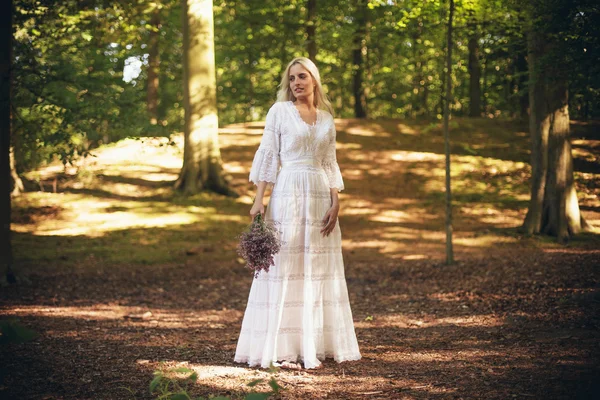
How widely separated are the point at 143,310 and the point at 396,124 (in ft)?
50.6

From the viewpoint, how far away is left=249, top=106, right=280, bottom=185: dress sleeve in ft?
16.6

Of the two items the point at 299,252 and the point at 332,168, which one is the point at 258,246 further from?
the point at 332,168

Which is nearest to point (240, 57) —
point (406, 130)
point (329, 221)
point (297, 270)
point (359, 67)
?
point (359, 67)

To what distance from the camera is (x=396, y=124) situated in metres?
21.9

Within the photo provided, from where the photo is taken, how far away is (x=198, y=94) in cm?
1498

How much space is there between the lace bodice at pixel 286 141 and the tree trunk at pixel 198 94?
33.3 feet

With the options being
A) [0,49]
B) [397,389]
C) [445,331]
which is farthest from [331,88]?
[397,389]

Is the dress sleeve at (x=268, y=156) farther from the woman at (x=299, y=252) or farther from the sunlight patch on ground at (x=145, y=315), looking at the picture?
the sunlight patch on ground at (x=145, y=315)

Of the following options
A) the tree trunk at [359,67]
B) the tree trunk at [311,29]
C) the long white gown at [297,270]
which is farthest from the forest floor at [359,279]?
the tree trunk at [311,29]

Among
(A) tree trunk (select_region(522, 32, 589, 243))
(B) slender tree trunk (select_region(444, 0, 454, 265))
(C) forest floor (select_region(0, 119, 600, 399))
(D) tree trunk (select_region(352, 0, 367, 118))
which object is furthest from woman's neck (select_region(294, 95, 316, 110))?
(D) tree trunk (select_region(352, 0, 367, 118))

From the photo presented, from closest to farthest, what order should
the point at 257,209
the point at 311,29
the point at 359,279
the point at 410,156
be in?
the point at 257,209 < the point at 359,279 < the point at 410,156 < the point at 311,29

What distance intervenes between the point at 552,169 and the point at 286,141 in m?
8.73

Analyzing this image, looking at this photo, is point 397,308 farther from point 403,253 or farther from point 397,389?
point 403,253

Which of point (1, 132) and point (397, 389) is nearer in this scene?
point (397, 389)
